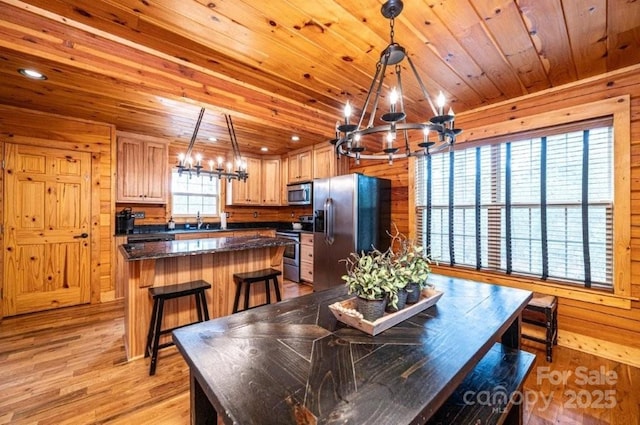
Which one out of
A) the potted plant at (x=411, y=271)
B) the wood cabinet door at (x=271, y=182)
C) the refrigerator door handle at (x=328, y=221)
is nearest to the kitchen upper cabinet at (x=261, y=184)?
the wood cabinet door at (x=271, y=182)

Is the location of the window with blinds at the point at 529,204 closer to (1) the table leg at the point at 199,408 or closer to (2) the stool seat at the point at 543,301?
(2) the stool seat at the point at 543,301

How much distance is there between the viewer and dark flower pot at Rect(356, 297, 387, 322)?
4.17 ft

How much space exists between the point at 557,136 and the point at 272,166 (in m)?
4.36

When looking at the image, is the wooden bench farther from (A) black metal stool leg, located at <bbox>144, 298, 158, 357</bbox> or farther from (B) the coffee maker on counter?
(B) the coffee maker on counter

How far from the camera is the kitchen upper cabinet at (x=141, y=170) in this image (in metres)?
4.11

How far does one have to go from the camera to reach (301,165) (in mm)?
5086

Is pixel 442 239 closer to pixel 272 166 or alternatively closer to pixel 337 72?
pixel 337 72

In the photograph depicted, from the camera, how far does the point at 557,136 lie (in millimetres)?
2721

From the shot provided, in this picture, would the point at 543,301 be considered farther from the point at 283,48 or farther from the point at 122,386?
the point at 122,386

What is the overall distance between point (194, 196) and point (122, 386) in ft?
11.8

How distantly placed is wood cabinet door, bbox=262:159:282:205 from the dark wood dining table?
4.15 metres

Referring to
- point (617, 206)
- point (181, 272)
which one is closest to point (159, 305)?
point (181, 272)

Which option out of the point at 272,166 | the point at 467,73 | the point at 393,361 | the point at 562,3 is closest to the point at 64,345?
the point at 393,361

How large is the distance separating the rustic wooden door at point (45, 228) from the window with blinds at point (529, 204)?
4.44 metres
